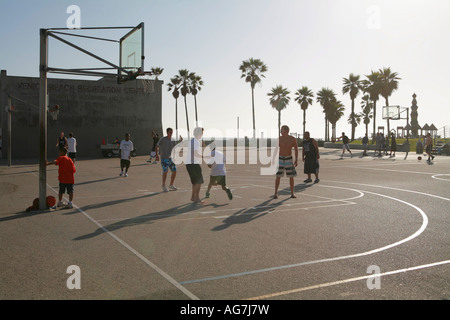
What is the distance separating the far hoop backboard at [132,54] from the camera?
13.5 meters

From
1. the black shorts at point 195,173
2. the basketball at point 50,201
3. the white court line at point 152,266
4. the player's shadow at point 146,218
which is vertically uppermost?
the black shorts at point 195,173

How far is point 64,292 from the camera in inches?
173

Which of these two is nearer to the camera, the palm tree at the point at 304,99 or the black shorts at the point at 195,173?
the black shorts at the point at 195,173

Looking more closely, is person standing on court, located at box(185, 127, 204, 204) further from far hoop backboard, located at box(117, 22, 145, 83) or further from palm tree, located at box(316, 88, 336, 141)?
palm tree, located at box(316, 88, 336, 141)

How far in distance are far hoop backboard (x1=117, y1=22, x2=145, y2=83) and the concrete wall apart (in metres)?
20.5

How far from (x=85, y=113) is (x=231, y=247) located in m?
34.6

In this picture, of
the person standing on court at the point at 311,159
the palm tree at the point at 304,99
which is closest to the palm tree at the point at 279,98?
the palm tree at the point at 304,99

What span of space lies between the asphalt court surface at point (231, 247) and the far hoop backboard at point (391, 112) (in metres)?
45.9

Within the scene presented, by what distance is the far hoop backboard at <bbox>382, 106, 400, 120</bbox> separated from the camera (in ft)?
177

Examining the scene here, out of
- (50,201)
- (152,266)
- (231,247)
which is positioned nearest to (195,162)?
(50,201)

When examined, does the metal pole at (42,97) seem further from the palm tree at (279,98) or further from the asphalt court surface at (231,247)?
the palm tree at (279,98)

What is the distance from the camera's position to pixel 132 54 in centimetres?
1377

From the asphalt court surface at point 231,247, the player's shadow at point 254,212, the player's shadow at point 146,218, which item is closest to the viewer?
the asphalt court surface at point 231,247
